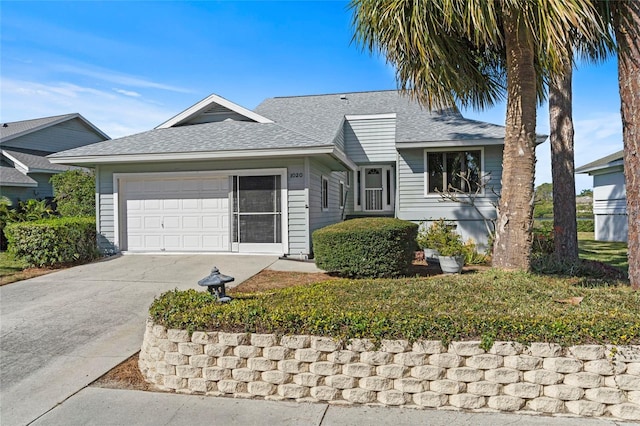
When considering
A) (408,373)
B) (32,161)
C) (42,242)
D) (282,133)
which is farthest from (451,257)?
(32,161)

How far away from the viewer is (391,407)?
123 inches

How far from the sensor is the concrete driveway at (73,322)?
358 cm

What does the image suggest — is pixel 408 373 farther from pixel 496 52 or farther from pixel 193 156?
pixel 193 156

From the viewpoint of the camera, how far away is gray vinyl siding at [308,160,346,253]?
Answer: 1016 cm

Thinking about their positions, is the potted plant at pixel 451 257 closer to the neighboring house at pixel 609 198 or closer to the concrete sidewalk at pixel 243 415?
the concrete sidewalk at pixel 243 415

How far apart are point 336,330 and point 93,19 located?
30.7 ft

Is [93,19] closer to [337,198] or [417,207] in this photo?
[337,198]

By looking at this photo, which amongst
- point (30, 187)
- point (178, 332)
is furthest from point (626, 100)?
point (30, 187)

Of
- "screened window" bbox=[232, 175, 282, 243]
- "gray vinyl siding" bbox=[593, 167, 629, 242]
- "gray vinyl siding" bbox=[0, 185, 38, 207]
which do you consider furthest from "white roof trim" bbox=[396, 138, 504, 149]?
"gray vinyl siding" bbox=[0, 185, 38, 207]

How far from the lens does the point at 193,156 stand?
957 cm

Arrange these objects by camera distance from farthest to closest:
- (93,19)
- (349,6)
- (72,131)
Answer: (72,131)
(93,19)
(349,6)

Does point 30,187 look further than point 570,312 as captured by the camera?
Yes

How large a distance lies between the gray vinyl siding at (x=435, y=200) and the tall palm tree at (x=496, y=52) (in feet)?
12.6

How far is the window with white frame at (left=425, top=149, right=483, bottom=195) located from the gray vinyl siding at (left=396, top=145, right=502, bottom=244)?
199 millimetres
